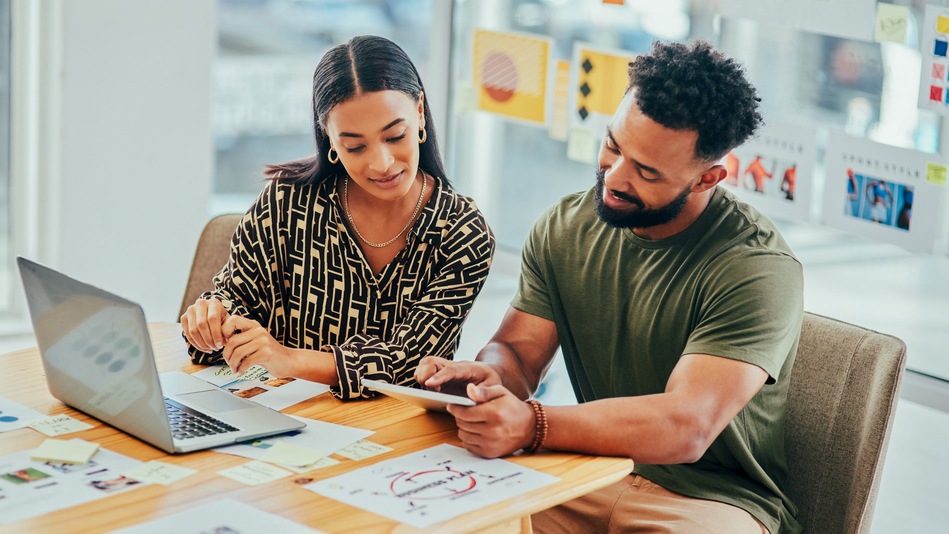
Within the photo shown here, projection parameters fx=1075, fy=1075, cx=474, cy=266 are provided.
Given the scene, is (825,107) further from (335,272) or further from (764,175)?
(335,272)

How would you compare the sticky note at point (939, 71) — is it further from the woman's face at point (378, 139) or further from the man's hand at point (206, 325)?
the man's hand at point (206, 325)

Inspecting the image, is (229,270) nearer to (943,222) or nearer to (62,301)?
(62,301)

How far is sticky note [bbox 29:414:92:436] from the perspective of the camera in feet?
5.12

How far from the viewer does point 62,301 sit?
5.10 feet

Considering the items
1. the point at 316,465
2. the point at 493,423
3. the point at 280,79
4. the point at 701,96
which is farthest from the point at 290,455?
the point at 280,79

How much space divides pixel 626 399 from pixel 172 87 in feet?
7.22

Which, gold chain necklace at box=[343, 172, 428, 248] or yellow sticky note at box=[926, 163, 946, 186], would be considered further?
yellow sticky note at box=[926, 163, 946, 186]

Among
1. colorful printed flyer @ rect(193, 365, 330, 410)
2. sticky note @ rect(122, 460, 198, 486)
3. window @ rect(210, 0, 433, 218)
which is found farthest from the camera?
window @ rect(210, 0, 433, 218)

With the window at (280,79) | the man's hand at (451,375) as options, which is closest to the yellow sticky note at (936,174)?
the man's hand at (451,375)

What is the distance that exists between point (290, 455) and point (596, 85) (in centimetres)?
186

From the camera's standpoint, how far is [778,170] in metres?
2.62

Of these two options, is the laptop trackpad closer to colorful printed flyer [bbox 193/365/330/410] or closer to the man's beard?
colorful printed flyer [bbox 193/365/330/410]

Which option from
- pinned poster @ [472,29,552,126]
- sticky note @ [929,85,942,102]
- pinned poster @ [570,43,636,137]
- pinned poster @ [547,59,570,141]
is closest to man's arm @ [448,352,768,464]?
sticky note @ [929,85,942,102]

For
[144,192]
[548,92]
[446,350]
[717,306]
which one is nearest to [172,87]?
[144,192]
